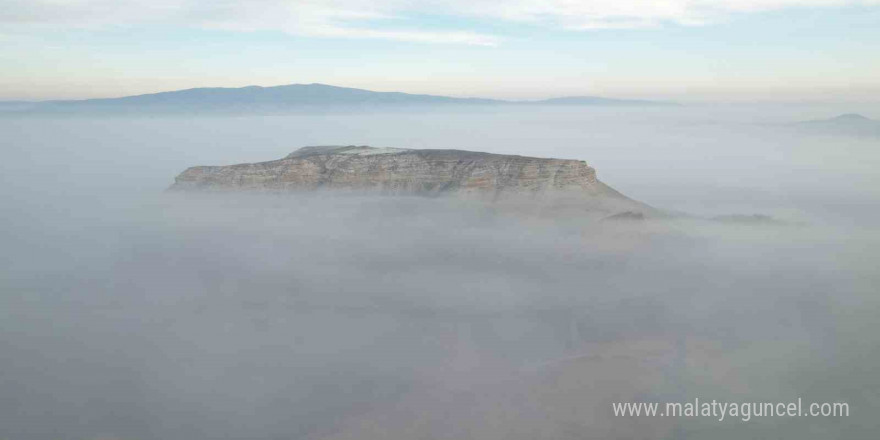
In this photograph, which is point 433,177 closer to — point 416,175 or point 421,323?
point 416,175

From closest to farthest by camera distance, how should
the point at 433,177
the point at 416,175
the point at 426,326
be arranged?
the point at 426,326 → the point at 433,177 → the point at 416,175

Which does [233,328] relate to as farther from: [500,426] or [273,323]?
[500,426]

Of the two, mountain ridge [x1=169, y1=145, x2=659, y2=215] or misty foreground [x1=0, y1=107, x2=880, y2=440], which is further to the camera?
mountain ridge [x1=169, y1=145, x2=659, y2=215]

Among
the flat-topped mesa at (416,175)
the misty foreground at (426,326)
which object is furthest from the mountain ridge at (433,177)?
the misty foreground at (426,326)

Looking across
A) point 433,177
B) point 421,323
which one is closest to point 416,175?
point 433,177

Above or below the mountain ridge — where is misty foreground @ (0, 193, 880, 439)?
below

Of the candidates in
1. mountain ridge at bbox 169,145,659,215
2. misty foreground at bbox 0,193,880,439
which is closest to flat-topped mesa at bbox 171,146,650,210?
mountain ridge at bbox 169,145,659,215

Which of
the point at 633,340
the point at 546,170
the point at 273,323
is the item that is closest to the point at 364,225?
the point at 546,170

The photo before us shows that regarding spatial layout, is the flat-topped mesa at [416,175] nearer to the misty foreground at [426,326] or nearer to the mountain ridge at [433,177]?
the mountain ridge at [433,177]

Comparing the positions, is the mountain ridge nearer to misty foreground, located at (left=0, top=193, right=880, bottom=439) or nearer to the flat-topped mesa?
the flat-topped mesa
